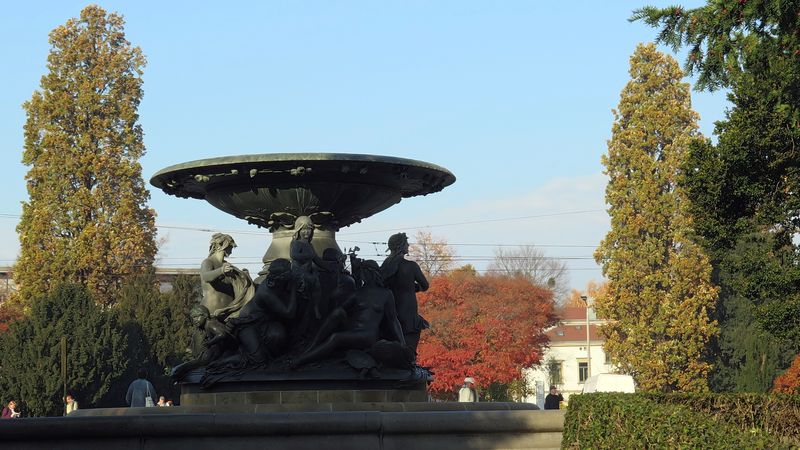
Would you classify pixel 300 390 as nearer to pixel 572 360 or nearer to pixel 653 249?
pixel 653 249

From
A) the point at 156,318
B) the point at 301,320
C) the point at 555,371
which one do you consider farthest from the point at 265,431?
the point at 555,371

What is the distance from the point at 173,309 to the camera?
44656 millimetres

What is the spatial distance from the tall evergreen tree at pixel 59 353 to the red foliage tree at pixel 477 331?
679 inches

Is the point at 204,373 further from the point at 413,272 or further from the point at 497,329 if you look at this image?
the point at 497,329

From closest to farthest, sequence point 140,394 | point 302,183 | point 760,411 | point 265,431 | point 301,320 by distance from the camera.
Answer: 1. point 265,431
2. point 301,320
3. point 302,183
4. point 760,411
5. point 140,394

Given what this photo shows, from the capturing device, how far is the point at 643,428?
912 centimetres

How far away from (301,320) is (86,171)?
1247 inches

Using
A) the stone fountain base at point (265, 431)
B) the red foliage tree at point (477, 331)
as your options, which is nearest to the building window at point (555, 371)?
the red foliage tree at point (477, 331)

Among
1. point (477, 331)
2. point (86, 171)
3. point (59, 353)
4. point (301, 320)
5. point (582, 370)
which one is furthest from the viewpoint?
point (582, 370)

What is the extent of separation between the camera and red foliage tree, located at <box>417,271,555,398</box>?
53719mm

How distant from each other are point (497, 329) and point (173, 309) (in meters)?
16.8

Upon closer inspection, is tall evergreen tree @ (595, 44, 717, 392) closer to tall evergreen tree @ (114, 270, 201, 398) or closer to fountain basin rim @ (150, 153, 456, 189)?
tall evergreen tree @ (114, 270, 201, 398)

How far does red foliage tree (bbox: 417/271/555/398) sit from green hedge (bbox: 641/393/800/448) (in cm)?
3708

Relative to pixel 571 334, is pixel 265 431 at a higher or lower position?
lower
